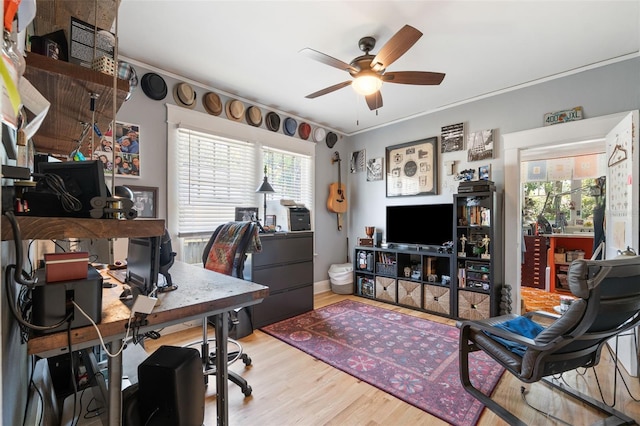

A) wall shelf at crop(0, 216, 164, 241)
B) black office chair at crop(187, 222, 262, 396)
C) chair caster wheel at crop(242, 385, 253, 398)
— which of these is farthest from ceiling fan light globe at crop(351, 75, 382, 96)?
chair caster wheel at crop(242, 385, 253, 398)

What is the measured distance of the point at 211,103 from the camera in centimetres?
323

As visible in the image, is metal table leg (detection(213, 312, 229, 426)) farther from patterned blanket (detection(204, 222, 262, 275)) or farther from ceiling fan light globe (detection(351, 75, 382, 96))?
ceiling fan light globe (detection(351, 75, 382, 96))

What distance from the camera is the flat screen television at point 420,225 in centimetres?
361

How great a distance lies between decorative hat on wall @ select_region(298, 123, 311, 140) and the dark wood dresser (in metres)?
1.57

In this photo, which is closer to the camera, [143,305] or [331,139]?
[143,305]

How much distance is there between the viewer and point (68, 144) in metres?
1.66

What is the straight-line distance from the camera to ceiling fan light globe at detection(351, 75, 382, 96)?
2.29m

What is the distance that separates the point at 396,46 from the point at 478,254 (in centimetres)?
243

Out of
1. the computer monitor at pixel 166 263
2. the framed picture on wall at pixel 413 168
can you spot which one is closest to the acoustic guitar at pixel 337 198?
the framed picture on wall at pixel 413 168

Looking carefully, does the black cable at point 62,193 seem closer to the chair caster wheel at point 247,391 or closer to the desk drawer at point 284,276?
the chair caster wheel at point 247,391

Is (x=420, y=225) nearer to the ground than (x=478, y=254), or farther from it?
farther from it

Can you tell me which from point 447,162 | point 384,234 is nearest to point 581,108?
point 447,162

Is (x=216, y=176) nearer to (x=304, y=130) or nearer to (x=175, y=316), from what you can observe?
(x=304, y=130)

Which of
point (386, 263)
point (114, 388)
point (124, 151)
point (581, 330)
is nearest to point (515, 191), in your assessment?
point (386, 263)
